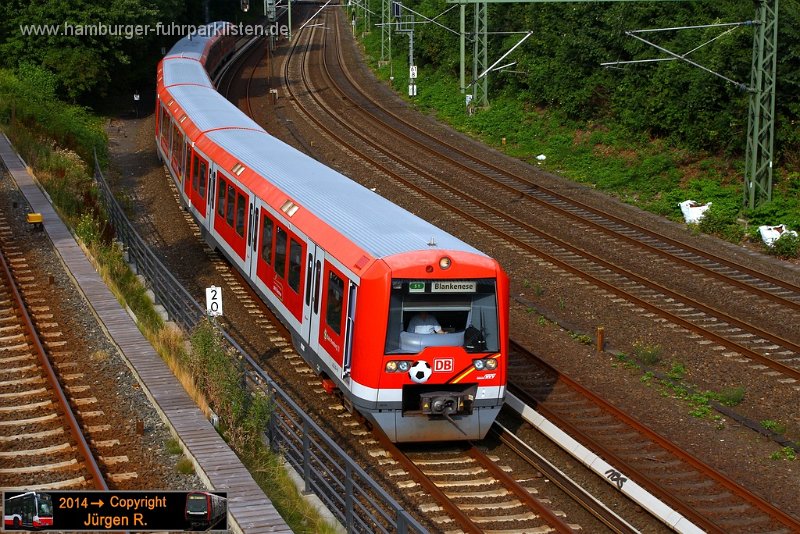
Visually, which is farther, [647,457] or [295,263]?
[295,263]

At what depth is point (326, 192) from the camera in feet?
55.8

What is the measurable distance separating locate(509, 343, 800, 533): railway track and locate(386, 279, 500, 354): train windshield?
215 cm

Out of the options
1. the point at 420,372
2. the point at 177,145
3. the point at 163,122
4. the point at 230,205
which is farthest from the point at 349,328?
the point at 163,122

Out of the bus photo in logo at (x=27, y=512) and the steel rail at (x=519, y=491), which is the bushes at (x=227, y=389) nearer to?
the steel rail at (x=519, y=491)

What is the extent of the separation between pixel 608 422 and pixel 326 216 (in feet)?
15.6

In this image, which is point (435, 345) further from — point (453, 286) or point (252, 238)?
point (252, 238)

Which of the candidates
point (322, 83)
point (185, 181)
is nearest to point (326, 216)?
point (185, 181)

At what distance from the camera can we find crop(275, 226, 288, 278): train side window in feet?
53.6

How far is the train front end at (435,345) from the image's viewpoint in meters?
12.6

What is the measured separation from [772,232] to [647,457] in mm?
13392

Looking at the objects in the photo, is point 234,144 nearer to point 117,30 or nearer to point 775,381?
point 775,381

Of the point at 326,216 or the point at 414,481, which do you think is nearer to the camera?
the point at 414,481

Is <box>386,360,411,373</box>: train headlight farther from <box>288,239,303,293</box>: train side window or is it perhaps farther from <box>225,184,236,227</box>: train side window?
<box>225,184,236,227</box>: train side window

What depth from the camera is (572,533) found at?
11.1 m
